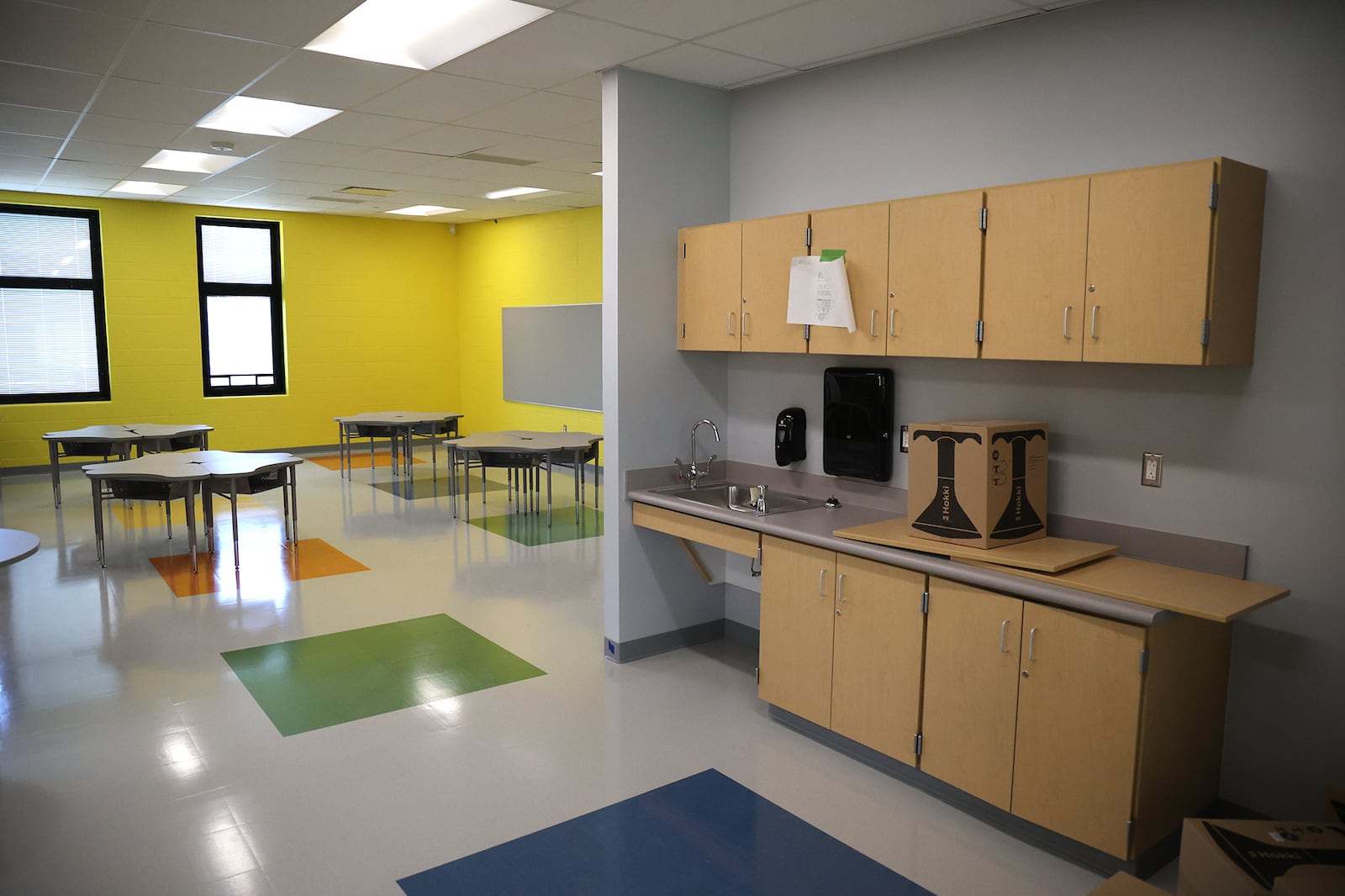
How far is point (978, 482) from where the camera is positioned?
319 cm

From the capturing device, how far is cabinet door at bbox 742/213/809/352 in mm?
4066

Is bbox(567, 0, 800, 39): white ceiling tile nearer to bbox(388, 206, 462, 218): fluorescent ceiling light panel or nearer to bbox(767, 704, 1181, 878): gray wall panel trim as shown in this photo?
bbox(767, 704, 1181, 878): gray wall panel trim

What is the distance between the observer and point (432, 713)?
161 inches

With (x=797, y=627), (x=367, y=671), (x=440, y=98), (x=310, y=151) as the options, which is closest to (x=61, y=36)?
(x=440, y=98)

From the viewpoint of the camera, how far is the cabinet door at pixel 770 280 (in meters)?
4.07

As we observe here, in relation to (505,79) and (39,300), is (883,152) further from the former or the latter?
(39,300)

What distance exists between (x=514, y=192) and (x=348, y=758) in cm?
688

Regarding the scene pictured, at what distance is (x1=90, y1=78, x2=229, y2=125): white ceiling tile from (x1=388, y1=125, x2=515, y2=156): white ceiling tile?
137 centimetres

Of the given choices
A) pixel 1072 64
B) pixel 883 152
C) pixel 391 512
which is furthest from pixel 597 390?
pixel 1072 64

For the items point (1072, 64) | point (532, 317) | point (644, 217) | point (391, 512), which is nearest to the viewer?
point (1072, 64)

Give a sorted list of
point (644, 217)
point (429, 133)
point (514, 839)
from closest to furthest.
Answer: point (514, 839)
point (644, 217)
point (429, 133)

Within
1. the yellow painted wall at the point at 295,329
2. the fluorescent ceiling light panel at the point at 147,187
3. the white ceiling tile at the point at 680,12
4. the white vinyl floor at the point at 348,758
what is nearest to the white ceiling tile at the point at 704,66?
the white ceiling tile at the point at 680,12

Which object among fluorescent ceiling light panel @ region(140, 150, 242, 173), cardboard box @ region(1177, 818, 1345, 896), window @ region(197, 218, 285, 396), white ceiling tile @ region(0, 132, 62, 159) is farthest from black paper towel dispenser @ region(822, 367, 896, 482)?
window @ region(197, 218, 285, 396)

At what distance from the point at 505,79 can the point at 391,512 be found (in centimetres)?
476
